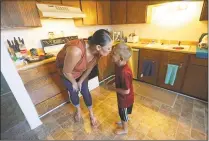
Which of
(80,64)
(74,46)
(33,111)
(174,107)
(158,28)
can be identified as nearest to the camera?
(74,46)

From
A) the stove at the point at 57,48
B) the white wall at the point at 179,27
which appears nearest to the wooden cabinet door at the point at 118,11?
the white wall at the point at 179,27

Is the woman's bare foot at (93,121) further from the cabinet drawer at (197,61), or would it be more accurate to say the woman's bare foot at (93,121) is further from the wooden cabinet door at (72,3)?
Answer: the wooden cabinet door at (72,3)

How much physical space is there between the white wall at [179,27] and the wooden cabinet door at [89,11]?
3.23ft

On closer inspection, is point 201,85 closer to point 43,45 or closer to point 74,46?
point 74,46

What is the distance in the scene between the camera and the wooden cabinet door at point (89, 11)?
2.03 metres

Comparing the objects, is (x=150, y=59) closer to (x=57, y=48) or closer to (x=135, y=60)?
(x=135, y=60)

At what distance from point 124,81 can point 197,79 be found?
1393mm

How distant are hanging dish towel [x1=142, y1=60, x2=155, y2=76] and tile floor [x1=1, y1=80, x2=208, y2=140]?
54cm

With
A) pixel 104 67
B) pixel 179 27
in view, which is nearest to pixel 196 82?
pixel 179 27

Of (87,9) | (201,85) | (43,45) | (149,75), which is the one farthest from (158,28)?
(43,45)

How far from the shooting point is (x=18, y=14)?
4.49ft

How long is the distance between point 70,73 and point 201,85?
189cm

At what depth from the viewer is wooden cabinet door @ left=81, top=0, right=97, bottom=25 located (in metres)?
2.03

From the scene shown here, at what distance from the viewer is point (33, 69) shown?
1408 mm
